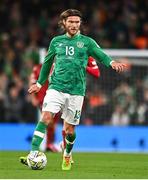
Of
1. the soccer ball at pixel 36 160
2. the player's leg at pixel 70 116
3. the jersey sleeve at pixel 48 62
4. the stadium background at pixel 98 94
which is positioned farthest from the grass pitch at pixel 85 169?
the stadium background at pixel 98 94

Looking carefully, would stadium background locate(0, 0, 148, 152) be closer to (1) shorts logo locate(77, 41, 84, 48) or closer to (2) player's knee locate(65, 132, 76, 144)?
(2) player's knee locate(65, 132, 76, 144)

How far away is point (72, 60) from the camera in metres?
12.3

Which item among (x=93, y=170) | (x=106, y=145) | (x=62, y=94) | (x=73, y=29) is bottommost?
(x=106, y=145)

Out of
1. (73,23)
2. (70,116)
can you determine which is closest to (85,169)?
(70,116)

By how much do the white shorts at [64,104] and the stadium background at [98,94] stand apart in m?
7.84

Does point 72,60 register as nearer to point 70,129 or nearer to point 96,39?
point 70,129

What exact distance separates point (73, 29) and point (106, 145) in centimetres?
930

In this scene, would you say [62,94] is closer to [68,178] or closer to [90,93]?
[68,178]

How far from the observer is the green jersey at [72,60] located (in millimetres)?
12258

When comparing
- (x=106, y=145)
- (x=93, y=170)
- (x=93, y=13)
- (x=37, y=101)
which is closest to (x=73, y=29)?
(x=93, y=170)

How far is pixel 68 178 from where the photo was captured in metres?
10.7

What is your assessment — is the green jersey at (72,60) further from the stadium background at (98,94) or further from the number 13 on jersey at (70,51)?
the stadium background at (98,94)

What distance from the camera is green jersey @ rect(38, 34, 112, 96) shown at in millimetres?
12258

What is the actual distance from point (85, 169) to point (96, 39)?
12382mm
